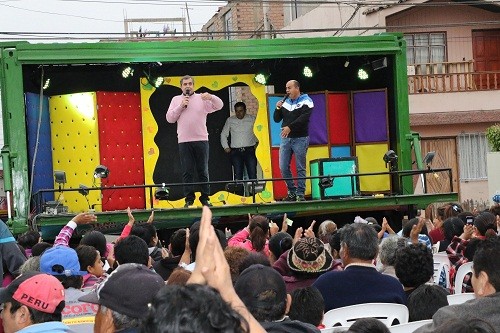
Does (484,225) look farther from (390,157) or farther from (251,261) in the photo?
(390,157)

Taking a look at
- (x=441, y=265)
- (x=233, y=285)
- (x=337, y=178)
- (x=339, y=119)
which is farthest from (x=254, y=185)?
(x=233, y=285)

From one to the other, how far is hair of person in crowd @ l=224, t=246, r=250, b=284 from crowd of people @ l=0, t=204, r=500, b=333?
11 mm

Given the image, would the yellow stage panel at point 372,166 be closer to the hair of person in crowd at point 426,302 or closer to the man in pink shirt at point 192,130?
the man in pink shirt at point 192,130

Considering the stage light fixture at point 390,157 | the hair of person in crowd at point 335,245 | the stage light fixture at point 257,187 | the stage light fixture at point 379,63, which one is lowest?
the hair of person in crowd at point 335,245

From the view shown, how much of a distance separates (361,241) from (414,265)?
46 centimetres

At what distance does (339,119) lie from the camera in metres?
18.2

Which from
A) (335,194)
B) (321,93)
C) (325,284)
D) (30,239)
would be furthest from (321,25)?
(325,284)

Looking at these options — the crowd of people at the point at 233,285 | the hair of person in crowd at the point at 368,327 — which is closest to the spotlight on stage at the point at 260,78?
the crowd of people at the point at 233,285

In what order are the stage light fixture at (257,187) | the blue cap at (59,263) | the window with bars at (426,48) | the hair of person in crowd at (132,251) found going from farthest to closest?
the window with bars at (426,48) → the stage light fixture at (257,187) → the hair of person in crowd at (132,251) → the blue cap at (59,263)

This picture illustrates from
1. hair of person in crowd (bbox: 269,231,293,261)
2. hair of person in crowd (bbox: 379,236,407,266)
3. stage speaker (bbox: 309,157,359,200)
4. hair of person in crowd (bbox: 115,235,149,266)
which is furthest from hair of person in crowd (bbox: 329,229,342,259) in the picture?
stage speaker (bbox: 309,157,359,200)

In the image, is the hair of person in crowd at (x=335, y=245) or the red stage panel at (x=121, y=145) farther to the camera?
the red stage panel at (x=121, y=145)

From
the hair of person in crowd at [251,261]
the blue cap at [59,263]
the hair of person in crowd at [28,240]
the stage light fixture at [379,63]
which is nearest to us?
the blue cap at [59,263]

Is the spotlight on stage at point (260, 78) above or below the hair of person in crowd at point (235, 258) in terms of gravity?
above

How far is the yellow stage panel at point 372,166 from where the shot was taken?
17.6m
